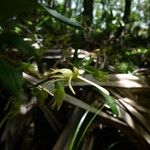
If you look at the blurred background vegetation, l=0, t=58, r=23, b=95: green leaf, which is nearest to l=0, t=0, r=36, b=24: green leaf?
the blurred background vegetation

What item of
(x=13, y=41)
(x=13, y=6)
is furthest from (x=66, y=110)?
(x=13, y=6)

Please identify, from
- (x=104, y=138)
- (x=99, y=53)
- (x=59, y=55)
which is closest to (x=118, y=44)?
(x=99, y=53)

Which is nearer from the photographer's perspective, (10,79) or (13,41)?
(10,79)

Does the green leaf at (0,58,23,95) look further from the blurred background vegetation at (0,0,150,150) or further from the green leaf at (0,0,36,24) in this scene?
the green leaf at (0,0,36,24)

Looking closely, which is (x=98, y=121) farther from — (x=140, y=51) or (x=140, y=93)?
(x=140, y=51)

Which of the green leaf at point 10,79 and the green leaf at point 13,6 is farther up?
the green leaf at point 13,6

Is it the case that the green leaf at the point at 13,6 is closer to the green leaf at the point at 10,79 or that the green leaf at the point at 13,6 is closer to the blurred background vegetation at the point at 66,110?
the blurred background vegetation at the point at 66,110

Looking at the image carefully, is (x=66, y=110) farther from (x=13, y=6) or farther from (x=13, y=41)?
(x=13, y=6)

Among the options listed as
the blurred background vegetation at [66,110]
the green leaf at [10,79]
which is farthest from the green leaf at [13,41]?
the green leaf at [10,79]
